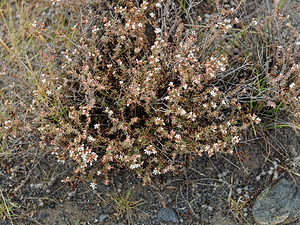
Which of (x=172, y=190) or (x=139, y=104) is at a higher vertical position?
(x=139, y=104)

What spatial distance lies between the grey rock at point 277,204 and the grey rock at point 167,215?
0.73m

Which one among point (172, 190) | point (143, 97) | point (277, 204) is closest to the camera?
point (143, 97)

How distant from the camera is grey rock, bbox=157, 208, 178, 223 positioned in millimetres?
3057

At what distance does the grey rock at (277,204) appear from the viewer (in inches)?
118

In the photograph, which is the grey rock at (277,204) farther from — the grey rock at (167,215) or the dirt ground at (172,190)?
the grey rock at (167,215)

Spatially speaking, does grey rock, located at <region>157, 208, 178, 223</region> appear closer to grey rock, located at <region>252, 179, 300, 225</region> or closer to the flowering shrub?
the flowering shrub

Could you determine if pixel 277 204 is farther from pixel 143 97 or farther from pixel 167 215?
pixel 143 97

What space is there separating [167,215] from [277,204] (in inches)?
39.7

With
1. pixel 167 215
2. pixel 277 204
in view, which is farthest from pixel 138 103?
pixel 277 204

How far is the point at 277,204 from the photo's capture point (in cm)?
304

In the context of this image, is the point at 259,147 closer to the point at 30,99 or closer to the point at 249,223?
the point at 249,223

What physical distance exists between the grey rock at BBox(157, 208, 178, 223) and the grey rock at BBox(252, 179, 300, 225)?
731mm

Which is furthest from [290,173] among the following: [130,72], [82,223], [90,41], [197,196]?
[90,41]

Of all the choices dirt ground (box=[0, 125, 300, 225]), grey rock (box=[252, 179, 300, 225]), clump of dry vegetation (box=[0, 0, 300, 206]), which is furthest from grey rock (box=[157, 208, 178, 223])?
grey rock (box=[252, 179, 300, 225])
